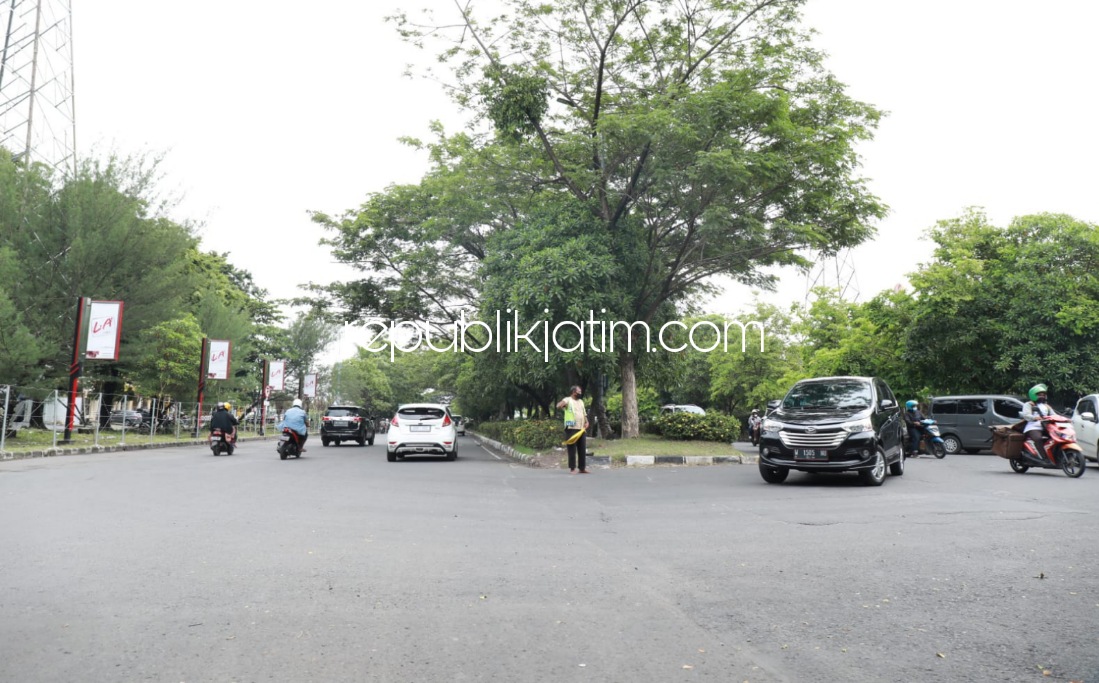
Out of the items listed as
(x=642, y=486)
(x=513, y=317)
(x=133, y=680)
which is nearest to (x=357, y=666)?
(x=133, y=680)

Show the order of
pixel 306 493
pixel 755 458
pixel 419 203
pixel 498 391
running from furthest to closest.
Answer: pixel 498 391, pixel 419 203, pixel 755 458, pixel 306 493

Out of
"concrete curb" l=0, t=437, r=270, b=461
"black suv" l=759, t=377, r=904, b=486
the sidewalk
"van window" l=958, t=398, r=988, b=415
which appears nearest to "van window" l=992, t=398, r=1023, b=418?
"van window" l=958, t=398, r=988, b=415

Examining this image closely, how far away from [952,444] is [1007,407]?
1903mm

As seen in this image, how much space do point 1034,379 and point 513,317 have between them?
1792 cm

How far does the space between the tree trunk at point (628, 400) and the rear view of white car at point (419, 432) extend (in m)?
5.34

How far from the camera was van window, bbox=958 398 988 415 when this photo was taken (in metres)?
23.5

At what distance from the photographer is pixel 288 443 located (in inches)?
797

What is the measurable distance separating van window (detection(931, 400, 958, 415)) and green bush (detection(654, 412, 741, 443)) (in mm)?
6991

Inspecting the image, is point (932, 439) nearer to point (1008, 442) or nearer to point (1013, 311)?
point (1008, 442)

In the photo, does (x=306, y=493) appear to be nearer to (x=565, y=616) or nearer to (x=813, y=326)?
(x=565, y=616)

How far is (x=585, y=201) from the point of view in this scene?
70.2 ft

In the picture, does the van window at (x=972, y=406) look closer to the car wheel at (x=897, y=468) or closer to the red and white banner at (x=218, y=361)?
the car wheel at (x=897, y=468)

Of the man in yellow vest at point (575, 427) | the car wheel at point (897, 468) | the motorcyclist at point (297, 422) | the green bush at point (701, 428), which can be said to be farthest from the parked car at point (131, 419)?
the car wheel at point (897, 468)

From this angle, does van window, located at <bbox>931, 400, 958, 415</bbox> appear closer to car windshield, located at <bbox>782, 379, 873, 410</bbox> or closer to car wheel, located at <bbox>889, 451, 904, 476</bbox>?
car wheel, located at <bbox>889, 451, 904, 476</bbox>
